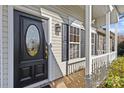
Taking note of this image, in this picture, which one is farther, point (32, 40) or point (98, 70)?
point (98, 70)

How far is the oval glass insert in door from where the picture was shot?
6.31 m

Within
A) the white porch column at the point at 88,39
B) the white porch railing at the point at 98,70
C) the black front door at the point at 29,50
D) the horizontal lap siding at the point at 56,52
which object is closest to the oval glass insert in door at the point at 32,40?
the black front door at the point at 29,50

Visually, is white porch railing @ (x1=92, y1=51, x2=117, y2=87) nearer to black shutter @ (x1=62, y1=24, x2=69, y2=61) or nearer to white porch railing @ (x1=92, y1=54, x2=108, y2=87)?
white porch railing @ (x1=92, y1=54, x2=108, y2=87)

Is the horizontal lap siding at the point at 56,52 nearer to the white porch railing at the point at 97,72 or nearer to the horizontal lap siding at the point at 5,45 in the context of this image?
the white porch railing at the point at 97,72

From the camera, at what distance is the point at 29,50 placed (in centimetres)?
636

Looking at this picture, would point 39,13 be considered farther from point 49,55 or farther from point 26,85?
point 26,85

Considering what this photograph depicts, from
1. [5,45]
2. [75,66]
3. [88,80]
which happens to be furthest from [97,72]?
[75,66]

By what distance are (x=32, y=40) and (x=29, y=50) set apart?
1.18 feet

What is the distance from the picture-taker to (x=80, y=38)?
1153 centimetres

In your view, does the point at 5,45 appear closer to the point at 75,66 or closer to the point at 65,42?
the point at 65,42

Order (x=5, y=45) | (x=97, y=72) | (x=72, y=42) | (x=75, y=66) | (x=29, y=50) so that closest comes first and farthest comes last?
(x=5, y=45), (x=29, y=50), (x=97, y=72), (x=72, y=42), (x=75, y=66)

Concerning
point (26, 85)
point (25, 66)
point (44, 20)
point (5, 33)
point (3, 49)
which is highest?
point (44, 20)

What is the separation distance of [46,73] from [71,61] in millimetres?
2765
